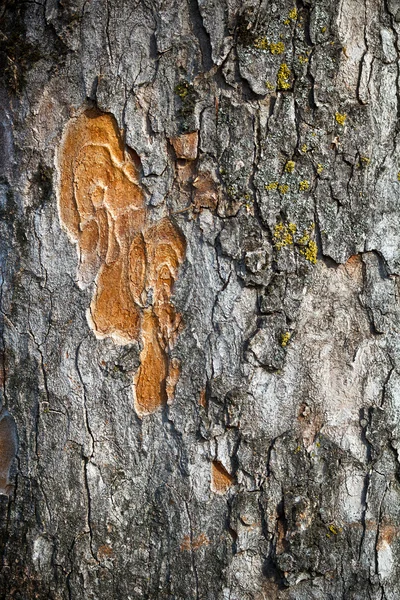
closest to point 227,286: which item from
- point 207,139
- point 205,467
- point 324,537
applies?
point 207,139

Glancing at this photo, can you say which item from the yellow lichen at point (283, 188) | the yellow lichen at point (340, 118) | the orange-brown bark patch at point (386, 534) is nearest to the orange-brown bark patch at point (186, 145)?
the yellow lichen at point (283, 188)

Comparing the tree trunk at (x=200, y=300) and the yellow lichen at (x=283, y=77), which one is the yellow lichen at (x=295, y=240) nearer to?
the tree trunk at (x=200, y=300)

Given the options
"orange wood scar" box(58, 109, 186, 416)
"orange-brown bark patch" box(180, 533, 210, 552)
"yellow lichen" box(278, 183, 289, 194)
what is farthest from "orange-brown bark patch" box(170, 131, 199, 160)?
"orange-brown bark patch" box(180, 533, 210, 552)

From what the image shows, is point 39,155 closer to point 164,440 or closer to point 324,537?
point 164,440

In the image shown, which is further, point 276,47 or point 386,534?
point 386,534

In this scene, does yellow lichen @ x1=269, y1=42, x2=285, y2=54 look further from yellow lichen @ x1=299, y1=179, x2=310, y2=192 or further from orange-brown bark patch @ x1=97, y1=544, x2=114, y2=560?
orange-brown bark patch @ x1=97, y1=544, x2=114, y2=560

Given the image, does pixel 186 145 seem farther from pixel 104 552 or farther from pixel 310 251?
pixel 104 552

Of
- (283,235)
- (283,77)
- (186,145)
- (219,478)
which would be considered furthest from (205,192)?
(219,478)
